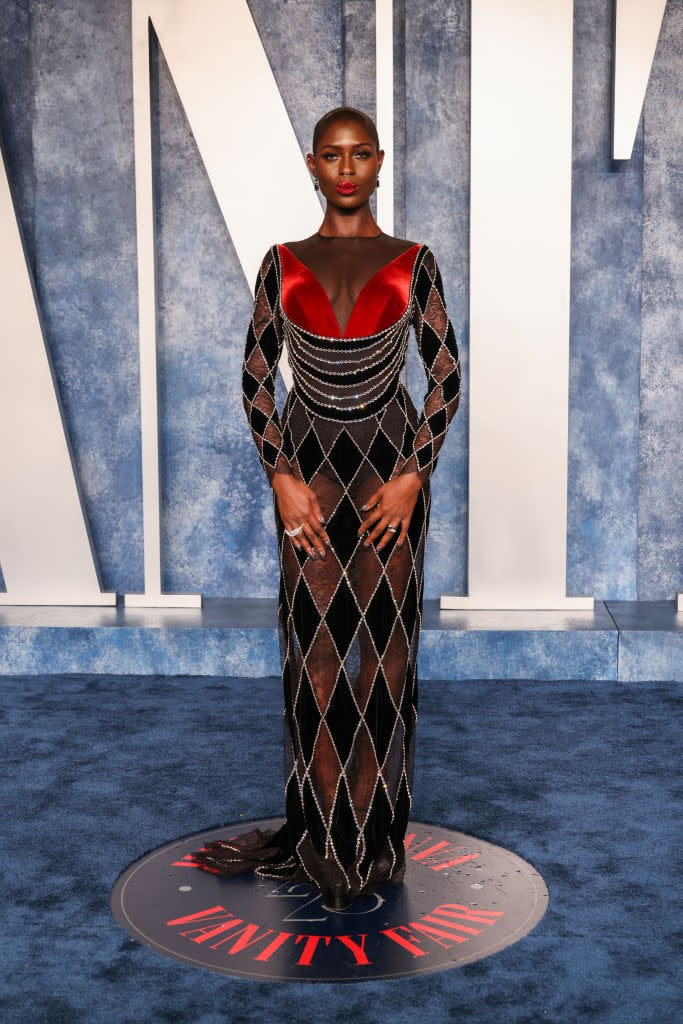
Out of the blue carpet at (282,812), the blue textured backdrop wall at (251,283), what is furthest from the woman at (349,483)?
the blue textured backdrop wall at (251,283)

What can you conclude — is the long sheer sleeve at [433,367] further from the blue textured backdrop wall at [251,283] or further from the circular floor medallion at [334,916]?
the blue textured backdrop wall at [251,283]

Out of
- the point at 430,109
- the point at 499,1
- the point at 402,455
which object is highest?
the point at 499,1

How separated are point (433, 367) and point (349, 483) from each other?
32 cm

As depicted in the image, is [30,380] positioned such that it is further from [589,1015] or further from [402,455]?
[589,1015]

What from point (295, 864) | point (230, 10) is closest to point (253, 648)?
point (295, 864)

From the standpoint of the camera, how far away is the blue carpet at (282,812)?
7.34 ft

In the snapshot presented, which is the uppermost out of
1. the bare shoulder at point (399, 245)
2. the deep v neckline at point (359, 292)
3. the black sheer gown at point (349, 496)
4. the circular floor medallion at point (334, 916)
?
the bare shoulder at point (399, 245)

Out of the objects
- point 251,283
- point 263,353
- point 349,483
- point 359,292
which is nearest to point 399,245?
point 359,292

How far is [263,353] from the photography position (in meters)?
2.70

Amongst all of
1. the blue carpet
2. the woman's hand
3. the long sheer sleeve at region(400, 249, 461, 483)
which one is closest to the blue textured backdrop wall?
the blue carpet

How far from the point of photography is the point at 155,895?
2721 millimetres

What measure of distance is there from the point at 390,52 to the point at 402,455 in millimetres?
2695

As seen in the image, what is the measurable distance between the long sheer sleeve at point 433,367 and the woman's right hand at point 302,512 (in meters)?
0.21

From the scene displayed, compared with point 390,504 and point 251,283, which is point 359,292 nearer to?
point 390,504
